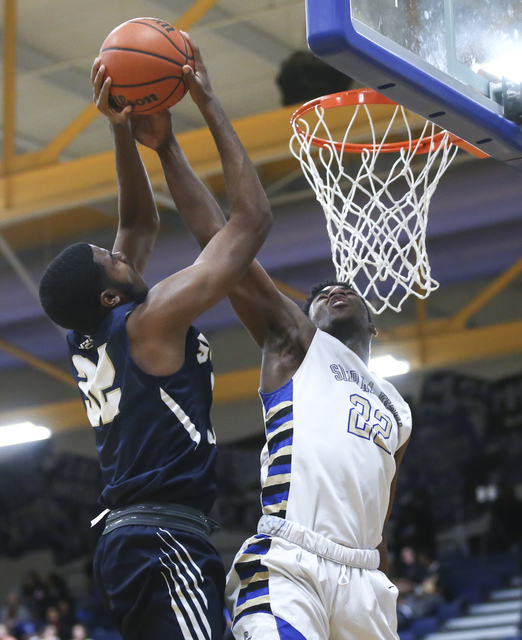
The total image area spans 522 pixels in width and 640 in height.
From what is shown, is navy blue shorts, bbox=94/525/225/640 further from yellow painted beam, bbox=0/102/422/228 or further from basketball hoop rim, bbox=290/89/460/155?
yellow painted beam, bbox=0/102/422/228

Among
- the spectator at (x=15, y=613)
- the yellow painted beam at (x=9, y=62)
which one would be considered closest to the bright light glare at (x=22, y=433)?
the spectator at (x=15, y=613)

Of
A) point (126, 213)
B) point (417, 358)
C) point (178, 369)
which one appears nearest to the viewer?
point (178, 369)

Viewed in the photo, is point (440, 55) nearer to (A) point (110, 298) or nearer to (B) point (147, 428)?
(A) point (110, 298)

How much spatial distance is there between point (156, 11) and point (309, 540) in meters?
7.22

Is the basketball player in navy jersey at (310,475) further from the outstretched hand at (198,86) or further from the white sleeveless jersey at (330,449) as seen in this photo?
the outstretched hand at (198,86)

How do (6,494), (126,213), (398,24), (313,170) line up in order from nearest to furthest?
(398,24), (126,213), (313,170), (6,494)

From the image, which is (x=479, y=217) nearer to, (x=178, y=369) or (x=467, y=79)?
(x=467, y=79)

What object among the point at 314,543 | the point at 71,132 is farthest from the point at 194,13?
the point at 314,543

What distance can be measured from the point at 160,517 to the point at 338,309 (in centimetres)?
127

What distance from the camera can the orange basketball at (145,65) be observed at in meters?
3.35

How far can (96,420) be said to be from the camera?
3.28m

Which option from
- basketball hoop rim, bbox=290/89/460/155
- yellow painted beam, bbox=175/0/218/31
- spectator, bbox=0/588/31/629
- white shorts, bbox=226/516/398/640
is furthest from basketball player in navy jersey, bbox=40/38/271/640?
spectator, bbox=0/588/31/629

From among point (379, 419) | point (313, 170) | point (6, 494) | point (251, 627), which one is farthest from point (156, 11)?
point (6, 494)

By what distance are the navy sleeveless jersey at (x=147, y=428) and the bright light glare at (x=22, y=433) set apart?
38.9ft
